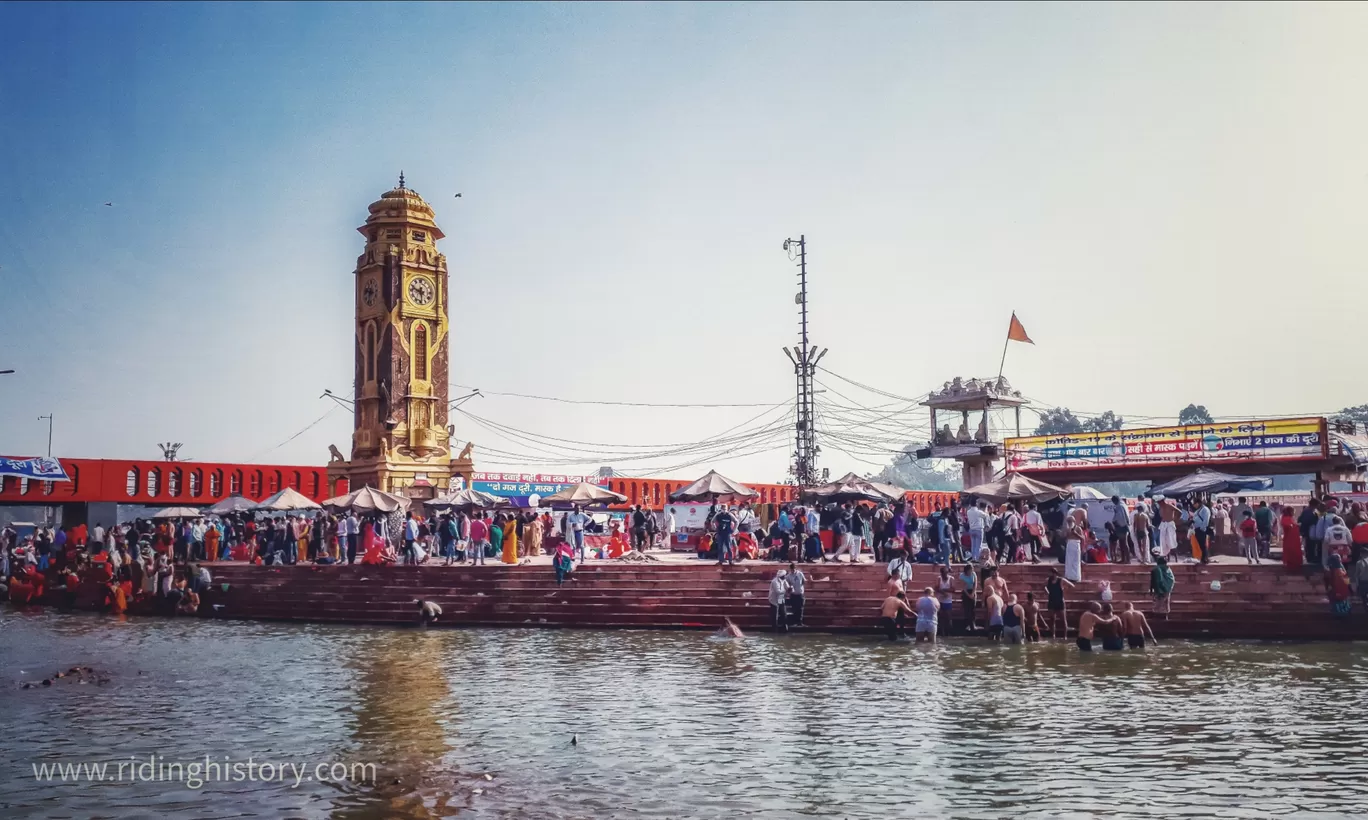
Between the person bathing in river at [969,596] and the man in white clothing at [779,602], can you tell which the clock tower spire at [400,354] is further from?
the person bathing in river at [969,596]

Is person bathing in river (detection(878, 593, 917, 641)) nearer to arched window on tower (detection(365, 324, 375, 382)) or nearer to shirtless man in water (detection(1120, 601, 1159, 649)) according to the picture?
shirtless man in water (detection(1120, 601, 1159, 649))

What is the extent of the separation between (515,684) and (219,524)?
856 inches

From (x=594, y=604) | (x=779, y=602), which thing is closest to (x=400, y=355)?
(x=594, y=604)

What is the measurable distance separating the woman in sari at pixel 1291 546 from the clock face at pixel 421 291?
3263cm

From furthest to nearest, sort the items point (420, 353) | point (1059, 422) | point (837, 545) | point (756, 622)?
1. point (1059, 422)
2. point (420, 353)
3. point (837, 545)
4. point (756, 622)

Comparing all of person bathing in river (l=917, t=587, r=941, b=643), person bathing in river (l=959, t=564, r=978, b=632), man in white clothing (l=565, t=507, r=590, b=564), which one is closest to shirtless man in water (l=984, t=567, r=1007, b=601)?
person bathing in river (l=959, t=564, r=978, b=632)

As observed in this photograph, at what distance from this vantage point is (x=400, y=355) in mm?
44812

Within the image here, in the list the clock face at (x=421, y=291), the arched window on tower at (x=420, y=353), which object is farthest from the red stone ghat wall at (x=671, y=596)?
the clock face at (x=421, y=291)

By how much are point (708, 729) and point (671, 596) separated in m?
12.3

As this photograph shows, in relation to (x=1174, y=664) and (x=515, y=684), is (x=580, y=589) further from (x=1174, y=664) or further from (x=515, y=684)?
(x=1174, y=664)

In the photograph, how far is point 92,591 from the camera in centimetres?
3294

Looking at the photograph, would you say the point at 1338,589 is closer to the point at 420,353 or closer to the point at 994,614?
the point at 994,614

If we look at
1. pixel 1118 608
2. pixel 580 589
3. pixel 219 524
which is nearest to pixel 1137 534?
pixel 1118 608

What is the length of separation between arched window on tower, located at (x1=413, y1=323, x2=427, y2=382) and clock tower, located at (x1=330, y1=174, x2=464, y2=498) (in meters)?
0.04
